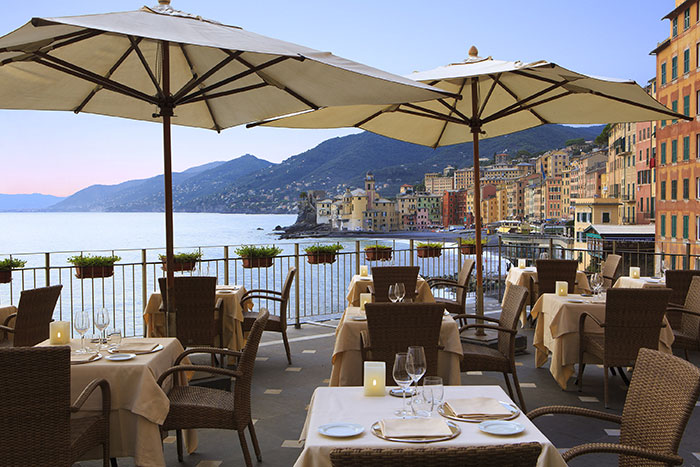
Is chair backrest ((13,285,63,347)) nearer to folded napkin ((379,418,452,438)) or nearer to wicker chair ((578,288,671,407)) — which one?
folded napkin ((379,418,452,438))

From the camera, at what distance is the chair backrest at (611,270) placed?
316 inches

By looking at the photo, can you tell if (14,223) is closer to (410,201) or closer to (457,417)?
(410,201)

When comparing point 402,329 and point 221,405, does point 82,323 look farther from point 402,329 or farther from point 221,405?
point 402,329

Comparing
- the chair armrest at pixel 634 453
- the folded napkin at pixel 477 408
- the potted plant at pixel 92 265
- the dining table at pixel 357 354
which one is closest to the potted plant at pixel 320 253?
the potted plant at pixel 92 265

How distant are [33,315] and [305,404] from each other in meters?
2.37

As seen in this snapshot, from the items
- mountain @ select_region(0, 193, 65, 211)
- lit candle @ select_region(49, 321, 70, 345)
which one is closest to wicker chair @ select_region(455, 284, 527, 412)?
lit candle @ select_region(49, 321, 70, 345)

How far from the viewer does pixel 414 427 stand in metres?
2.26

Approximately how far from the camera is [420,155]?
181 feet

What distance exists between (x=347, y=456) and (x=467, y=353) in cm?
340

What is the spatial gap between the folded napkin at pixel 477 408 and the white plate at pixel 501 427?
7 centimetres

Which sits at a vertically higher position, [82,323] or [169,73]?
[169,73]

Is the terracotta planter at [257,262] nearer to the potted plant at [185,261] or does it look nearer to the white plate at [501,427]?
the potted plant at [185,261]

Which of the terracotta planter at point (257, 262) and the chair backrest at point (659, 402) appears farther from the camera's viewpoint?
the terracotta planter at point (257, 262)

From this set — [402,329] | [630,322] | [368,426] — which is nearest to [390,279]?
[630,322]
